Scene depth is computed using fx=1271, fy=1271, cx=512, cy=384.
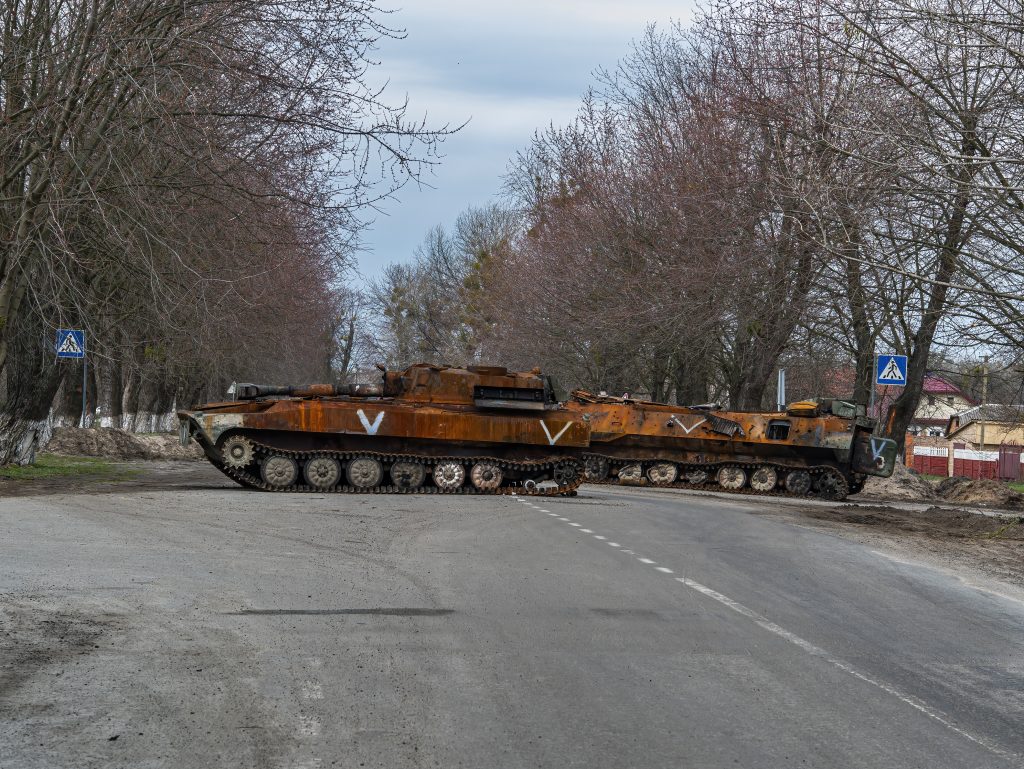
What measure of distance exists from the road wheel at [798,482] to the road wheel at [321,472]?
12538 mm

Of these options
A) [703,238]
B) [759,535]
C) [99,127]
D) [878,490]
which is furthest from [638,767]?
[878,490]

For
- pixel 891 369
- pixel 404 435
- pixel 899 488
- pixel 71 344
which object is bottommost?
pixel 899 488

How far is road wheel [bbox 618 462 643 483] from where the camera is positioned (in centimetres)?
3152

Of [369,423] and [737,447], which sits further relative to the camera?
[737,447]

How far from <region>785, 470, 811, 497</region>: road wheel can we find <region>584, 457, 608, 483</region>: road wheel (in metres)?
4.54

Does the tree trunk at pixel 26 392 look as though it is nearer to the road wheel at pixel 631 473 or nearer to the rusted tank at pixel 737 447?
the rusted tank at pixel 737 447

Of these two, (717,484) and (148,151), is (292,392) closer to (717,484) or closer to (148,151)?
(148,151)

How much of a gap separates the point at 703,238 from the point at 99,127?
53.4 feet

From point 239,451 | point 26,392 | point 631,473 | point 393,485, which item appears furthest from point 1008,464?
point 26,392

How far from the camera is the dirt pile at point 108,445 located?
33000 mm

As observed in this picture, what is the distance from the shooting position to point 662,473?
31.5m

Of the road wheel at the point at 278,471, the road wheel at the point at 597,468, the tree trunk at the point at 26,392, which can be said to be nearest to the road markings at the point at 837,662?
the road wheel at the point at 278,471

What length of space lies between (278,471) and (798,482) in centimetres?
1374

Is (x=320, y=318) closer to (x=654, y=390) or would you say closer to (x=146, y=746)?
(x=654, y=390)
